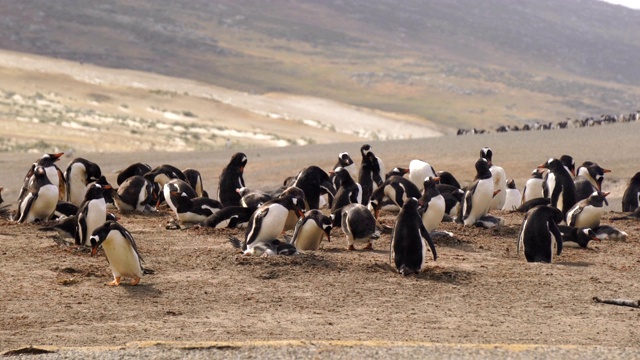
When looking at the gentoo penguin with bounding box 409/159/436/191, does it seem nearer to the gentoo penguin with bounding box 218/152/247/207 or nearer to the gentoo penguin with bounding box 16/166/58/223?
the gentoo penguin with bounding box 218/152/247/207

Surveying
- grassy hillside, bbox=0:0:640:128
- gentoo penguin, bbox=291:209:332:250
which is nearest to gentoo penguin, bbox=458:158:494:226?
gentoo penguin, bbox=291:209:332:250

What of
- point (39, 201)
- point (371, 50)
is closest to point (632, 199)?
point (39, 201)

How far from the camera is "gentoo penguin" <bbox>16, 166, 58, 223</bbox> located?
41.3 ft

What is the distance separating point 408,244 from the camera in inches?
378

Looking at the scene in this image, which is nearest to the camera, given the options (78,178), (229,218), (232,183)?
(229,218)

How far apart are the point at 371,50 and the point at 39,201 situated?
10185 cm

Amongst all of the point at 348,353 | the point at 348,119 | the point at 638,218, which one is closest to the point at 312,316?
the point at 348,353

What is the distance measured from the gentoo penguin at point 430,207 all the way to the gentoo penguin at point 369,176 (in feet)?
10.4

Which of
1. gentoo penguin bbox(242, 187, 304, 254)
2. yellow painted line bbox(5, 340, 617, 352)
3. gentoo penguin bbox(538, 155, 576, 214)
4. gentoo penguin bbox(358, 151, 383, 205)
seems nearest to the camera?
yellow painted line bbox(5, 340, 617, 352)

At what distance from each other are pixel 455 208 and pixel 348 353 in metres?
7.52

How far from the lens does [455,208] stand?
45.9 feet

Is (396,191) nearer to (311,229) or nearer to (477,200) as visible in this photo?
(477,200)

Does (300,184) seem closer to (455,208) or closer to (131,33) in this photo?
(455,208)

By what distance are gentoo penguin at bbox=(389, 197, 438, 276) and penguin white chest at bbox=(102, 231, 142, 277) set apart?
2.24 meters
